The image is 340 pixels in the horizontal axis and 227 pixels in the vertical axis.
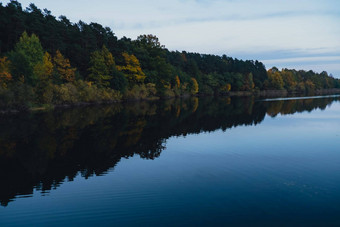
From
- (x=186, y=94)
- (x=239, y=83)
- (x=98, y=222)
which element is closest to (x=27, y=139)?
(x=98, y=222)

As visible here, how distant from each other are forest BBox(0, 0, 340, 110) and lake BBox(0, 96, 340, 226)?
2480 cm

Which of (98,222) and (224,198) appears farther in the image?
A: (224,198)

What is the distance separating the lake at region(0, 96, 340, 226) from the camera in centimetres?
962

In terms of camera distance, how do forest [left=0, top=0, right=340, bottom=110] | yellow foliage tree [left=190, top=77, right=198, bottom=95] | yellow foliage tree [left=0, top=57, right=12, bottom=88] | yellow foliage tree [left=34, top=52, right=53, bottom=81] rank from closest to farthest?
yellow foliage tree [left=0, top=57, right=12, bottom=88] < forest [left=0, top=0, right=340, bottom=110] < yellow foliage tree [left=34, top=52, right=53, bottom=81] < yellow foliage tree [left=190, top=77, right=198, bottom=95]

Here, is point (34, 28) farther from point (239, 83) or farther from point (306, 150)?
point (239, 83)

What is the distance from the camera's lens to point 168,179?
13406 millimetres

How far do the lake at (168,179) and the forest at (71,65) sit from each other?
2480 cm

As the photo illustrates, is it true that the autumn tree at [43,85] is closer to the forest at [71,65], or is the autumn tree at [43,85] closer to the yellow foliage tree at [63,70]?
the forest at [71,65]

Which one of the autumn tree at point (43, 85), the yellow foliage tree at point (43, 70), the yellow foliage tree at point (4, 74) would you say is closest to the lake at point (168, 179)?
the yellow foliage tree at point (4, 74)

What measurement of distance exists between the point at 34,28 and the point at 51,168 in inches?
2182

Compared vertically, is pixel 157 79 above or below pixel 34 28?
below

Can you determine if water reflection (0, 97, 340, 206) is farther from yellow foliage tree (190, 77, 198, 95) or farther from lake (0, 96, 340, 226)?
yellow foliage tree (190, 77, 198, 95)

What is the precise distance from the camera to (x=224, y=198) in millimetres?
10953

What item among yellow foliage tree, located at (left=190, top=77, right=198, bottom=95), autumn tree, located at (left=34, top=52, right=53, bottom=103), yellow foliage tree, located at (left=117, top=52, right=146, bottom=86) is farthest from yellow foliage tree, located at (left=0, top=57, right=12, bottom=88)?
yellow foliage tree, located at (left=190, top=77, right=198, bottom=95)
